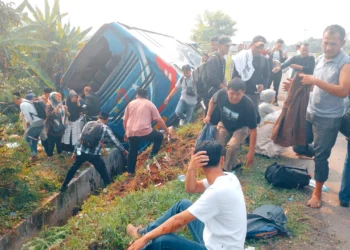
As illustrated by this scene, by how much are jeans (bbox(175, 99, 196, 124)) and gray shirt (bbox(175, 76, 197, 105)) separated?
12cm

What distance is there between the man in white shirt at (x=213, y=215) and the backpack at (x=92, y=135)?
125 inches

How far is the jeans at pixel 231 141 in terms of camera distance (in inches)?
177

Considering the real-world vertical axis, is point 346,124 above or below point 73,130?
above

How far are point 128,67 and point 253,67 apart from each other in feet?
10.7

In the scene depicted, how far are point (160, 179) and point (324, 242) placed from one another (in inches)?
104

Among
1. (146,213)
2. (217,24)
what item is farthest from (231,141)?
(217,24)

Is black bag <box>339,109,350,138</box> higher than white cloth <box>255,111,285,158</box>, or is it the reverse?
black bag <box>339,109,350,138</box>

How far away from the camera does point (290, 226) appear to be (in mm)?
3395

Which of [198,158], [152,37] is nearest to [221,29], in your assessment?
[152,37]

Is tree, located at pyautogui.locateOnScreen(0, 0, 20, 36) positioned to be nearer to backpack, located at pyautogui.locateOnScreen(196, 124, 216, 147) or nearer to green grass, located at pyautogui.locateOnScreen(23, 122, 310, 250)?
green grass, located at pyautogui.locateOnScreen(23, 122, 310, 250)

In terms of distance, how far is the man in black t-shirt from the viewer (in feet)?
13.9

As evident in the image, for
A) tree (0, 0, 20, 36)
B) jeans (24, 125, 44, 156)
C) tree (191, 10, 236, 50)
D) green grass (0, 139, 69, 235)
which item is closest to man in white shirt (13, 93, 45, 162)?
jeans (24, 125, 44, 156)

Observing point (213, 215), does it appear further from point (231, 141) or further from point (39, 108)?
point (39, 108)

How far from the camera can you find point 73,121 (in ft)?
23.2
